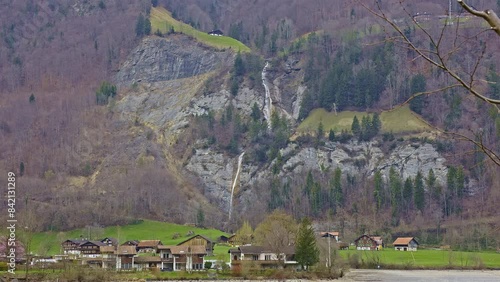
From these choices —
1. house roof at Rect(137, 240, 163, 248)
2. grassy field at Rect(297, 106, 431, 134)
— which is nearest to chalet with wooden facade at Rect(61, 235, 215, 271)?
house roof at Rect(137, 240, 163, 248)

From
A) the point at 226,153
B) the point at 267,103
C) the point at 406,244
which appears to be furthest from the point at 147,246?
the point at 267,103

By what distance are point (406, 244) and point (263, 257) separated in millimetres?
31430

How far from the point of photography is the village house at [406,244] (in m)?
119

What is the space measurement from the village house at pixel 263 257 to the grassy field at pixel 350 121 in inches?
2791

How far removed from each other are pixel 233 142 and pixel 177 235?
49600mm

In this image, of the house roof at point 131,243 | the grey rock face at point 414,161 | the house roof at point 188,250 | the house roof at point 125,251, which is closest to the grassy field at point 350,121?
the grey rock face at point 414,161

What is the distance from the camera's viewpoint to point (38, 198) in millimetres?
141750

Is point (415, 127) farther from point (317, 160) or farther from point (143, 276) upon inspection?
point (143, 276)

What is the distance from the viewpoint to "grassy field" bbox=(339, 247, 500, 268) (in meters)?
101

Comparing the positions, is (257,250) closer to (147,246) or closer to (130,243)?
(147,246)

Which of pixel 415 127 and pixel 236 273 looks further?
pixel 415 127

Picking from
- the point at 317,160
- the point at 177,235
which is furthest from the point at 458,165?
the point at 177,235

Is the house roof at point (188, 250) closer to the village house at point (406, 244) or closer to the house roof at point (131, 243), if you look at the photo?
the house roof at point (131, 243)

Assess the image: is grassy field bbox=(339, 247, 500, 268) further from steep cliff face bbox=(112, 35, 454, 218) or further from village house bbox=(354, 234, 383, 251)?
steep cliff face bbox=(112, 35, 454, 218)
